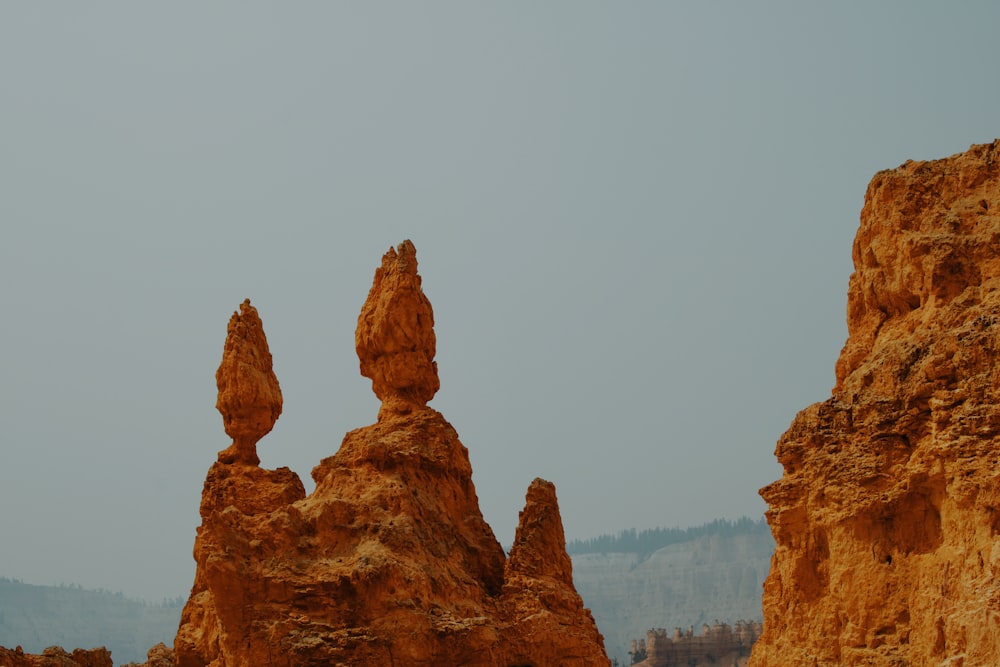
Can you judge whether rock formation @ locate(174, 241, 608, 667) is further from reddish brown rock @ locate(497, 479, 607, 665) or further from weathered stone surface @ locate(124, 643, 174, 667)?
weathered stone surface @ locate(124, 643, 174, 667)

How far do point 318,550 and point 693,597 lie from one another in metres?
125

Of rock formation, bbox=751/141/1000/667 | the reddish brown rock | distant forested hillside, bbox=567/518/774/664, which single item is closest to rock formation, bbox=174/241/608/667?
the reddish brown rock

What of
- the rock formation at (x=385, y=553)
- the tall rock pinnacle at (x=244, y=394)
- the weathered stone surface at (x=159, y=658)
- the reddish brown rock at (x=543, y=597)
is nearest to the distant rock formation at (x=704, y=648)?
the weathered stone surface at (x=159, y=658)

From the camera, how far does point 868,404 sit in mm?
20156

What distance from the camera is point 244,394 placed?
40.2m

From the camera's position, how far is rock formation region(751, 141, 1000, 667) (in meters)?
17.9

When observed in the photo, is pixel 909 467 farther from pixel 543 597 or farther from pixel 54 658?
pixel 54 658

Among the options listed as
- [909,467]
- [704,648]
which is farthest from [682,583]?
[909,467]

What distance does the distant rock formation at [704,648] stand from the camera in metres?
76.1

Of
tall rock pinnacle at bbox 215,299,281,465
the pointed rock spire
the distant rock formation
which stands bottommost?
the distant rock formation

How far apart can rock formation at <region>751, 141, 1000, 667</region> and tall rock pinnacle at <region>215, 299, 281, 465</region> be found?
21302 mm

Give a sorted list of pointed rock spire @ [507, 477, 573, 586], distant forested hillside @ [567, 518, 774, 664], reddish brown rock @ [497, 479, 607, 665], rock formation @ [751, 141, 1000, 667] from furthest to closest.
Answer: distant forested hillside @ [567, 518, 774, 664]
pointed rock spire @ [507, 477, 573, 586]
reddish brown rock @ [497, 479, 607, 665]
rock formation @ [751, 141, 1000, 667]

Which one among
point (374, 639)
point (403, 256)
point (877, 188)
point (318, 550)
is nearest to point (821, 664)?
point (877, 188)

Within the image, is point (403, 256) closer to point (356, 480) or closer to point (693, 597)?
point (356, 480)
